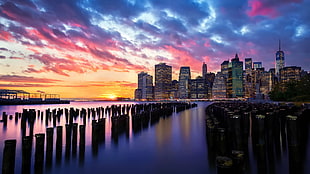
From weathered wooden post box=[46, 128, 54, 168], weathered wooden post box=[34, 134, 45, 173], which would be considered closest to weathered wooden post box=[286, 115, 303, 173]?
weathered wooden post box=[34, 134, 45, 173]

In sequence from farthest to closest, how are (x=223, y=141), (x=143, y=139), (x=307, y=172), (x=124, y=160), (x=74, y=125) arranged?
(x=143, y=139) < (x=74, y=125) < (x=124, y=160) < (x=223, y=141) < (x=307, y=172)

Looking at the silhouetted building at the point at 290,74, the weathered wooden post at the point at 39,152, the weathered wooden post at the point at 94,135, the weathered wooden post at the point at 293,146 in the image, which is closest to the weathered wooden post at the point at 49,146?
the weathered wooden post at the point at 39,152

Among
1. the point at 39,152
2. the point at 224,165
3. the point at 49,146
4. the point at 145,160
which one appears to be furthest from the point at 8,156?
the point at 224,165

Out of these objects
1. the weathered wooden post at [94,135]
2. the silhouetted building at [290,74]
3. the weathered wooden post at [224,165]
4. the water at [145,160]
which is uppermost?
the silhouetted building at [290,74]

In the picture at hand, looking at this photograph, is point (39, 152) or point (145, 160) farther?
point (145, 160)

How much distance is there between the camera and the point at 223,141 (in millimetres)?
7758

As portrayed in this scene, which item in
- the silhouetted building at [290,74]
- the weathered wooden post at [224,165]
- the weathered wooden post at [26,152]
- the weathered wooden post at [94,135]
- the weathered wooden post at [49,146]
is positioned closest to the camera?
the weathered wooden post at [224,165]

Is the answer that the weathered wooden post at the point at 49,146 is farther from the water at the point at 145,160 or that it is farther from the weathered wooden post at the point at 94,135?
the weathered wooden post at the point at 94,135

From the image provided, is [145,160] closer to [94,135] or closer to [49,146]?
[94,135]

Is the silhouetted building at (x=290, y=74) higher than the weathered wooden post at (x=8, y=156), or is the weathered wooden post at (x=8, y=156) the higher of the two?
the silhouetted building at (x=290, y=74)

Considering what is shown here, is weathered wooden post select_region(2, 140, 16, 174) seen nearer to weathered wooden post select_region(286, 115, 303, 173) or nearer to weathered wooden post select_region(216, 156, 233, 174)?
weathered wooden post select_region(216, 156, 233, 174)

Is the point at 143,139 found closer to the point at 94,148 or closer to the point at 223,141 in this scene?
the point at 94,148

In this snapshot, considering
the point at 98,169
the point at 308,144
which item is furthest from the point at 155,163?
the point at 308,144

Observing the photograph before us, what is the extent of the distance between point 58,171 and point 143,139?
20.9ft
